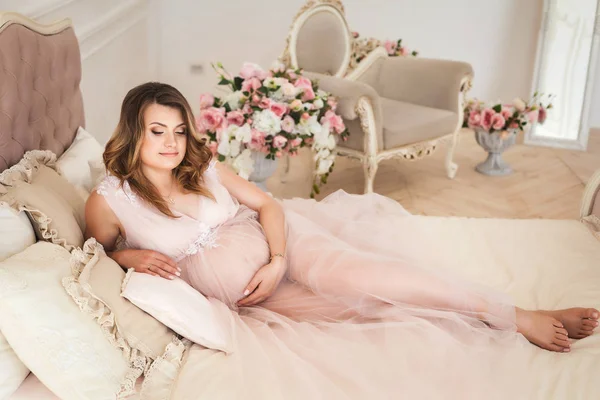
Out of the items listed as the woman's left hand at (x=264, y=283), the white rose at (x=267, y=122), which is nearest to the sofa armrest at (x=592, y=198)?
the woman's left hand at (x=264, y=283)

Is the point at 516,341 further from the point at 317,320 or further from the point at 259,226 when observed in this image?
the point at 259,226

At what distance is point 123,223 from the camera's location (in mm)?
1582

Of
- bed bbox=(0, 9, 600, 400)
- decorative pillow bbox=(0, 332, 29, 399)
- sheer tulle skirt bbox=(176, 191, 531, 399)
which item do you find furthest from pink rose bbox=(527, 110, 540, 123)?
decorative pillow bbox=(0, 332, 29, 399)

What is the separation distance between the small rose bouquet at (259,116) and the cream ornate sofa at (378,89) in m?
0.57

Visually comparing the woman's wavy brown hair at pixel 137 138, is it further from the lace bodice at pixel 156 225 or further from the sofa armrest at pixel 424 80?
the sofa armrest at pixel 424 80

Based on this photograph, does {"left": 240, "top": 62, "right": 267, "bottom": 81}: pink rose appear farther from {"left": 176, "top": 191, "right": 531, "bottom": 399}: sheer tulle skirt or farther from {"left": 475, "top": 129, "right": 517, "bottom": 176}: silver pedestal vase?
{"left": 475, "top": 129, "right": 517, "bottom": 176}: silver pedestal vase

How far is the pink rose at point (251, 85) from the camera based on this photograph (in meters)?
2.73

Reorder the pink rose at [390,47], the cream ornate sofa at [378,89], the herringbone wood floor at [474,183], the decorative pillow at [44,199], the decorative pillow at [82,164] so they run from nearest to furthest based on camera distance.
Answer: the decorative pillow at [44,199] → the decorative pillow at [82,164] → the cream ornate sofa at [378,89] → the herringbone wood floor at [474,183] → the pink rose at [390,47]

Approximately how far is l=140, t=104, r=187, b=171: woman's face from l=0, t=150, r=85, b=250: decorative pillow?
26 centimetres

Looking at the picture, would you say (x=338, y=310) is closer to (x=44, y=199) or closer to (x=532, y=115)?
(x=44, y=199)

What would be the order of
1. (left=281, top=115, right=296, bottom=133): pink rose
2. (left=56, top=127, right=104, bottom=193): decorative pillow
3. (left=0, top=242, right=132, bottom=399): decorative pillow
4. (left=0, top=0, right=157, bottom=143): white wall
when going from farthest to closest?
(left=281, top=115, right=296, bottom=133): pink rose < (left=0, top=0, right=157, bottom=143): white wall < (left=56, top=127, right=104, bottom=193): decorative pillow < (left=0, top=242, right=132, bottom=399): decorative pillow

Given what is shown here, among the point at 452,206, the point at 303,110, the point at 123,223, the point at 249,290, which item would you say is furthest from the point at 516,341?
the point at 452,206

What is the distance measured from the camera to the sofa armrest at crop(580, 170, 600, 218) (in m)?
2.10

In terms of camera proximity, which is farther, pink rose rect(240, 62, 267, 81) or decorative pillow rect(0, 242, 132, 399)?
pink rose rect(240, 62, 267, 81)
